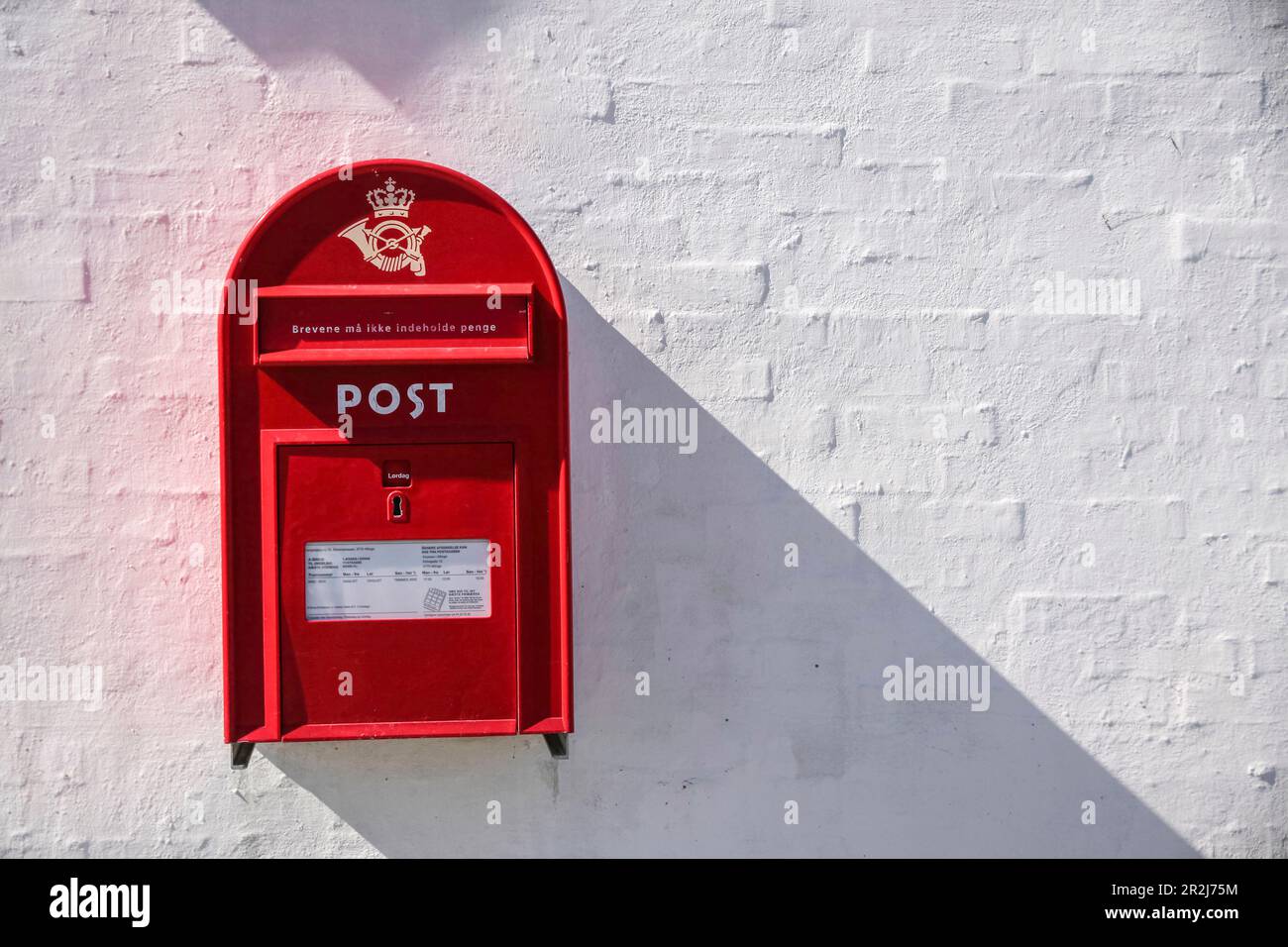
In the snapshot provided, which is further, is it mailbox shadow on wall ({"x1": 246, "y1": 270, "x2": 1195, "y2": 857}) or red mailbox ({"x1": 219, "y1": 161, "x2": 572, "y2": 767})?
mailbox shadow on wall ({"x1": 246, "y1": 270, "x2": 1195, "y2": 857})

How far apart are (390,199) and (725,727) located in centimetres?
156

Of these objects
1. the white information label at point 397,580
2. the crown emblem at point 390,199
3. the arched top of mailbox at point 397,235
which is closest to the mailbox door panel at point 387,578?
the white information label at point 397,580

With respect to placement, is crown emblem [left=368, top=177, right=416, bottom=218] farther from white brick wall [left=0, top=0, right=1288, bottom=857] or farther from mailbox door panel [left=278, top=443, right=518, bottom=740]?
mailbox door panel [left=278, top=443, right=518, bottom=740]

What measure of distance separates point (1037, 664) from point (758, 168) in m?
1.52

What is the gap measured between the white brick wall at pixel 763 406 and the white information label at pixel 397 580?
449 mm

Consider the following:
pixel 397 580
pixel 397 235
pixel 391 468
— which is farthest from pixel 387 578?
pixel 397 235

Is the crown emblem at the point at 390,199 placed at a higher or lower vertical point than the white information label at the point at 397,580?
higher

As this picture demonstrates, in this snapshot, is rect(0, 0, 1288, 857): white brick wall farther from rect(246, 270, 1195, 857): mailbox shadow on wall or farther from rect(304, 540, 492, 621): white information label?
rect(304, 540, 492, 621): white information label

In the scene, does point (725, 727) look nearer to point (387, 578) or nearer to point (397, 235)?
point (387, 578)

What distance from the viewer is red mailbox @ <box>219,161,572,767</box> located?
2193mm

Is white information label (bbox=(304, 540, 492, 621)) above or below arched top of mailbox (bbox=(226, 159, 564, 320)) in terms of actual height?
below

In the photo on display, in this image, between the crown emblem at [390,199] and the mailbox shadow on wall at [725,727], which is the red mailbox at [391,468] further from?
the mailbox shadow on wall at [725,727]

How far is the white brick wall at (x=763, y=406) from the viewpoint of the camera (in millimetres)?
2562

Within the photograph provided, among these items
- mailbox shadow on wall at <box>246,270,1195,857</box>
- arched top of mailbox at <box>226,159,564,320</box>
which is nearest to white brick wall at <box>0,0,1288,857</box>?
mailbox shadow on wall at <box>246,270,1195,857</box>
